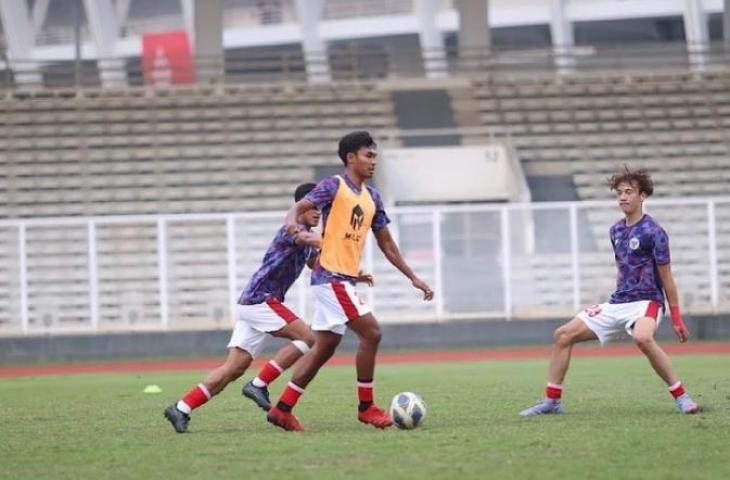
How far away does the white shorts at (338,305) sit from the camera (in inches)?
449

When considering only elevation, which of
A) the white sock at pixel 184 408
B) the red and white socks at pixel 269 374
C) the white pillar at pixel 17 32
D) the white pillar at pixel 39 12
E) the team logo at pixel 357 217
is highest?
the white pillar at pixel 39 12

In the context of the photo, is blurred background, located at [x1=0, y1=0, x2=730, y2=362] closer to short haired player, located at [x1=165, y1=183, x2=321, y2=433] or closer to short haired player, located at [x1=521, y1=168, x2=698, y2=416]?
short haired player, located at [x1=521, y1=168, x2=698, y2=416]

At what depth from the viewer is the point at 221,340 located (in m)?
27.2

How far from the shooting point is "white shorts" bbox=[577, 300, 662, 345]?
40.7 feet

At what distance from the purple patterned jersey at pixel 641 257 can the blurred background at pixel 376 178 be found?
14601mm

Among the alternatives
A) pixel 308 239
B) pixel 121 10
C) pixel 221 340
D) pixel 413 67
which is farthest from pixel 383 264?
pixel 121 10

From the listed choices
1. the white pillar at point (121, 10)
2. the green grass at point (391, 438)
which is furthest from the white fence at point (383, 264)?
the white pillar at point (121, 10)

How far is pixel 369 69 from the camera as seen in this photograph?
4922cm

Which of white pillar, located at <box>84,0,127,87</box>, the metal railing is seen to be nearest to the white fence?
the metal railing

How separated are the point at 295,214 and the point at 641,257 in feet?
9.50

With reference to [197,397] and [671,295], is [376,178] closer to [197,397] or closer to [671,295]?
[671,295]

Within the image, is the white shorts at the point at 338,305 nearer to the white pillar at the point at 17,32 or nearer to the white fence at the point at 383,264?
the white fence at the point at 383,264

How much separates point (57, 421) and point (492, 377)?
6801mm

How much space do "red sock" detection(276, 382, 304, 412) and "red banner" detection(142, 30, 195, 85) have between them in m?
26.8
